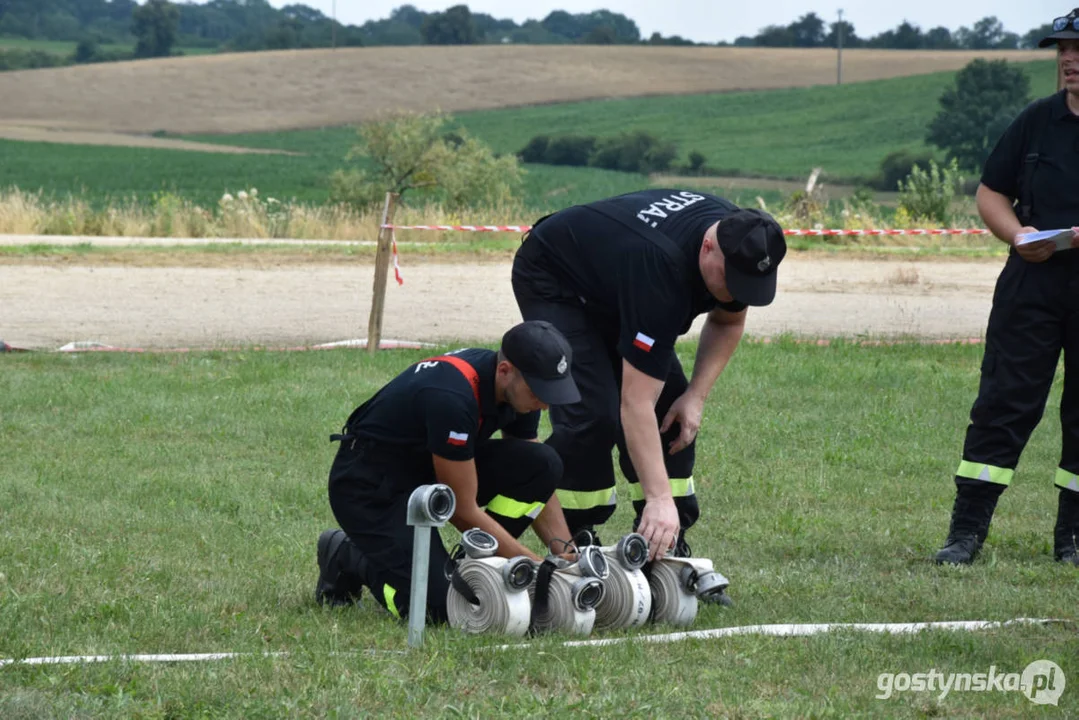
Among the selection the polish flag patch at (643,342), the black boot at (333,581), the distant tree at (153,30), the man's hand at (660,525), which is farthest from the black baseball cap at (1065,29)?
the distant tree at (153,30)

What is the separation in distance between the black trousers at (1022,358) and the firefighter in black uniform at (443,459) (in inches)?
85.4

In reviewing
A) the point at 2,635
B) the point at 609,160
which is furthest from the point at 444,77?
→ the point at 2,635

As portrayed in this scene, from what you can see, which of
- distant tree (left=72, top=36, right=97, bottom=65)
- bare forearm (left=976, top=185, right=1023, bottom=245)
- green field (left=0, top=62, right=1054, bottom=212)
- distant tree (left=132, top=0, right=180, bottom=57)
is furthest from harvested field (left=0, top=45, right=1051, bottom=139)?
bare forearm (left=976, top=185, right=1023, bottom=245)

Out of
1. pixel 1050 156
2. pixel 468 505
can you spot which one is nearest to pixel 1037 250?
pixel 1050 156

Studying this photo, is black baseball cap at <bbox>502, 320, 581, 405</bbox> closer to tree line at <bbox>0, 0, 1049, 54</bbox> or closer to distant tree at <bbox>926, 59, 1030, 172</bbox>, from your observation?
distant tree at <bbox>926, 59, 1030, 172</bbox>

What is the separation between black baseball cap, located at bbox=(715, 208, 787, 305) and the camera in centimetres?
483

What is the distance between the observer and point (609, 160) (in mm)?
65125

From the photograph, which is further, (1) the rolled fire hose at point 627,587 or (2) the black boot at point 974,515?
(2) the black boot at point 974,515

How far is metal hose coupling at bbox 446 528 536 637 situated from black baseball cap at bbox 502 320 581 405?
588mm

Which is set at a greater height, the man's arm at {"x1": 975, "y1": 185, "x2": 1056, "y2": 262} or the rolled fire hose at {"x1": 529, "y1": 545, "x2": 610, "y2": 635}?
the man's arm at {"x1": 975, "y1": 185, "x2": 1056, "y2": 262}

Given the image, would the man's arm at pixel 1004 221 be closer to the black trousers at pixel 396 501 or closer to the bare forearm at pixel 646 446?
the bare forearm at pixel 646 446

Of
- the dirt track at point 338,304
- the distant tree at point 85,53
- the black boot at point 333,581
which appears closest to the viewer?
the black boot at point 333,581

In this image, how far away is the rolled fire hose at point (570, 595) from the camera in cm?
499

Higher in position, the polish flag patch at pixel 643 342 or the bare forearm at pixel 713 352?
the polish flag patch at pixel 643 342
